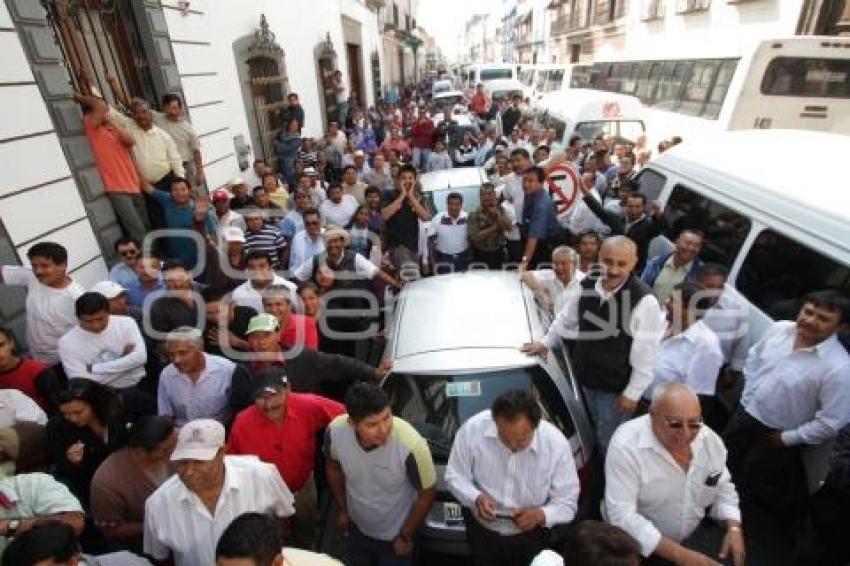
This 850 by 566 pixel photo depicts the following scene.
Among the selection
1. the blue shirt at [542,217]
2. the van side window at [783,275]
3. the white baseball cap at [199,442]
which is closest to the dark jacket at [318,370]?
the white baseball cap at [199,442]

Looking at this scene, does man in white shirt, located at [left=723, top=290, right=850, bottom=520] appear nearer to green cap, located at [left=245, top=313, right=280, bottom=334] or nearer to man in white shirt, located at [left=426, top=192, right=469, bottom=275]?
green cap, located at [left=245, top=313, right=280, bottom=334]

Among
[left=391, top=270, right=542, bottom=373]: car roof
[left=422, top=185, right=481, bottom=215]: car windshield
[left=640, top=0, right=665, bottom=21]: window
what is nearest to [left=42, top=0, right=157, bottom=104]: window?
[left=422, top=185, right=481, bottom=215]: car windshield

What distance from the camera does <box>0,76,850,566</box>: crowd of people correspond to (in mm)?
2209

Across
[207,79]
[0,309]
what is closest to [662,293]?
[0,309]

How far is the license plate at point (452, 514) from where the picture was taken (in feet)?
9.60

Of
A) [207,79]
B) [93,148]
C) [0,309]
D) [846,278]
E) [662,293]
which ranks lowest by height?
[662,293]

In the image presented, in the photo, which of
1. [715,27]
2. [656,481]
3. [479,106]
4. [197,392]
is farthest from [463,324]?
[715,27]

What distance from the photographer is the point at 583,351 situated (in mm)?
3316

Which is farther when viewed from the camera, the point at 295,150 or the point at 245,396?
the point at 295,150

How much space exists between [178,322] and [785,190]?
4.49m

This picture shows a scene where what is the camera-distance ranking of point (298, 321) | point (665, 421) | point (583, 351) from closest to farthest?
point (665, 421) < point (583, 351) < point (298, 321)

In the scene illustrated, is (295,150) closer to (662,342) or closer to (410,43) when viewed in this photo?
(662,342)

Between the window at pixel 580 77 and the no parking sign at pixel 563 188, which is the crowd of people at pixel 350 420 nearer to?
the no parking sign at pixel 563 188

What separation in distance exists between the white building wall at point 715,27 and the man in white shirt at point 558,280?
23.2 feet
